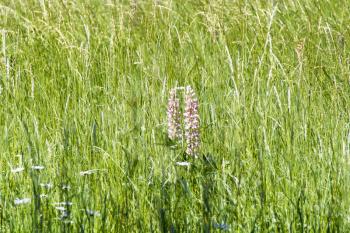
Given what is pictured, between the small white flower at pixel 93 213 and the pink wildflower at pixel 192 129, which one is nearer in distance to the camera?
the small white flower at pixel 93 213

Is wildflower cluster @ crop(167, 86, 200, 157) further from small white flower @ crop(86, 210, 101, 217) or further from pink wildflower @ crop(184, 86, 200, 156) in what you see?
small white flower @ crop(86, 210, 101, 217)

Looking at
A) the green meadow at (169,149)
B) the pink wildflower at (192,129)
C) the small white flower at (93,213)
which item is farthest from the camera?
the pink wildflower at (192,129)

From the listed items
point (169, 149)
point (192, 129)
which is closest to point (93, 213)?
point (169, 149)

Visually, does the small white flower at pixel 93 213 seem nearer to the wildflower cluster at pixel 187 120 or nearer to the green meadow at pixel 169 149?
the green meadow at pixel 169 149

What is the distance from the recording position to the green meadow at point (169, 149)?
2.14 meters

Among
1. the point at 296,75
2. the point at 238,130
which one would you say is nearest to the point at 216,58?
the point at 296,75

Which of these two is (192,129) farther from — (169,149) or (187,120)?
(169,149)

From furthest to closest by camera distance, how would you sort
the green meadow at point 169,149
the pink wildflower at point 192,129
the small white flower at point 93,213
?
the pink wildflower at point 192,129 < the green meadow at point 169,149 < the small white flower at point 93,213

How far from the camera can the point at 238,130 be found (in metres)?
2.66

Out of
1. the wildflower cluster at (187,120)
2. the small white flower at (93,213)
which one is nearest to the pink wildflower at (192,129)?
the wildflower cluster at (187,120)

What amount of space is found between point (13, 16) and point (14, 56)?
1168 millimetres

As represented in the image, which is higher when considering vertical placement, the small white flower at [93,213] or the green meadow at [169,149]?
the green meadow at [169,149]

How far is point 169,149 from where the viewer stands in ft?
7.59

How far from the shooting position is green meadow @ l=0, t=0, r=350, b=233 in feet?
7.02
